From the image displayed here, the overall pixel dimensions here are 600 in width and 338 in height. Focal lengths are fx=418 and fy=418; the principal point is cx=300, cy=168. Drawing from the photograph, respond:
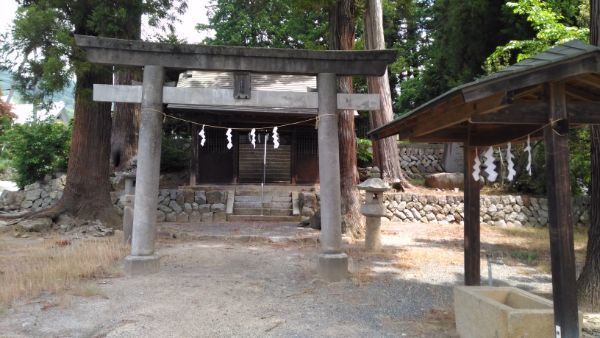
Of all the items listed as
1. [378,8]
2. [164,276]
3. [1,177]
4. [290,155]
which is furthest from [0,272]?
[1,177]

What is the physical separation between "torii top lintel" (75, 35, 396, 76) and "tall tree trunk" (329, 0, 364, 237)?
143 inches

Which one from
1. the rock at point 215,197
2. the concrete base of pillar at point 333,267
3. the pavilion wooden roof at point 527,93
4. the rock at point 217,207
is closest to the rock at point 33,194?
the rock at point 215,197

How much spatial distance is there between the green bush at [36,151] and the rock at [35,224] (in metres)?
5.53

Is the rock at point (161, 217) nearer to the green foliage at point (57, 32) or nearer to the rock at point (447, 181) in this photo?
the green foliage at point (57, 32)

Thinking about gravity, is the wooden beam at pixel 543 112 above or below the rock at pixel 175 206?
above

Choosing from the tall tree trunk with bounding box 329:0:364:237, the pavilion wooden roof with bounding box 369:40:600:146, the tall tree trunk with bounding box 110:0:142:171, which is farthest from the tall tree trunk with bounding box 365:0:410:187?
the pavilion wooden roof with bounding box 369:40:600:146

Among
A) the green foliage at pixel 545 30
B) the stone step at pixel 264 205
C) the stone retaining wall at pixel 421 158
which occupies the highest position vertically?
the green foliage at pixel 545 30

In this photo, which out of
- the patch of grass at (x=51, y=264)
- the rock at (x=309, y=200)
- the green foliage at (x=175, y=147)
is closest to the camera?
the patch of grass at (x=51, y=264)

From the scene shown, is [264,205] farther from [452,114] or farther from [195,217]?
[452,114]

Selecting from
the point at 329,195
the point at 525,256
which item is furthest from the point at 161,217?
the point at 525,256

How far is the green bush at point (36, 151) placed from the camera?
51.1ft

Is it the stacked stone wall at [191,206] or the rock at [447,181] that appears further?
the rock at [447,181]

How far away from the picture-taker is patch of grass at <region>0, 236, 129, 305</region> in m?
5.72

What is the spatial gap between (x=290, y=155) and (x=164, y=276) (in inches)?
415
